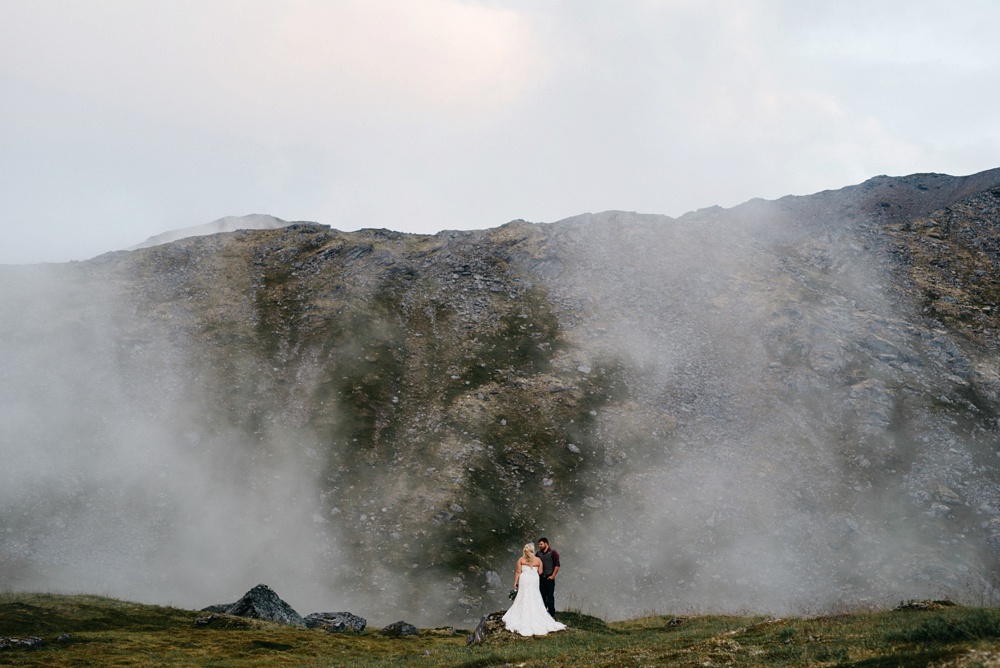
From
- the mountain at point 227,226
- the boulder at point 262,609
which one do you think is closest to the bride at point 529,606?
the boulder at point 262,609

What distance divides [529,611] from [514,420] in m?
40.8

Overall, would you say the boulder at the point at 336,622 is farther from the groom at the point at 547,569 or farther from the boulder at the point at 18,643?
the boulder at the point at 18,643

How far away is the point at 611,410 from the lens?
69312 mm

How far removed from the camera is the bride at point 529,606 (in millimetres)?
27047

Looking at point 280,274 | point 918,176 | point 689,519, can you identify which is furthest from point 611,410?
point 918,176

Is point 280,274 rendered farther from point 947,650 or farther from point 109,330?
point 947,650

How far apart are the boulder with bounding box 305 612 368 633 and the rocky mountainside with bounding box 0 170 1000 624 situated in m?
9.38

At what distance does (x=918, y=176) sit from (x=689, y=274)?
9114 centimetres

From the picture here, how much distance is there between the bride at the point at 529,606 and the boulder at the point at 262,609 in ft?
51.8

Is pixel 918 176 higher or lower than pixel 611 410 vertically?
higher

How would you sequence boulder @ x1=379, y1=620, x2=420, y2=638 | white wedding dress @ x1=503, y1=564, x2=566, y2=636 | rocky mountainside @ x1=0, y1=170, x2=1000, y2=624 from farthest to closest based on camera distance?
rocky mountainside @ x1=0, y1=170, x2=1000, y2=624
boulder @ x1=379, y1=620, x2=420, y2=638
white wedding dress @ x1=503, y1=564, x2=566, y2=636

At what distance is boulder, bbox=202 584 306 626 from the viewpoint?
35.5 meters

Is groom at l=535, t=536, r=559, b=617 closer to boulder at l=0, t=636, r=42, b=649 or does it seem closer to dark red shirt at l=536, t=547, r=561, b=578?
dark red shirt at l=536, t=547, r=561, b=578

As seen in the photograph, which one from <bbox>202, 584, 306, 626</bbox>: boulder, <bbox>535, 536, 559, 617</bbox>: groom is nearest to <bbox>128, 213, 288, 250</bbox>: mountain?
<bbox>202, 584, 306, 626</bbox>: boulder
